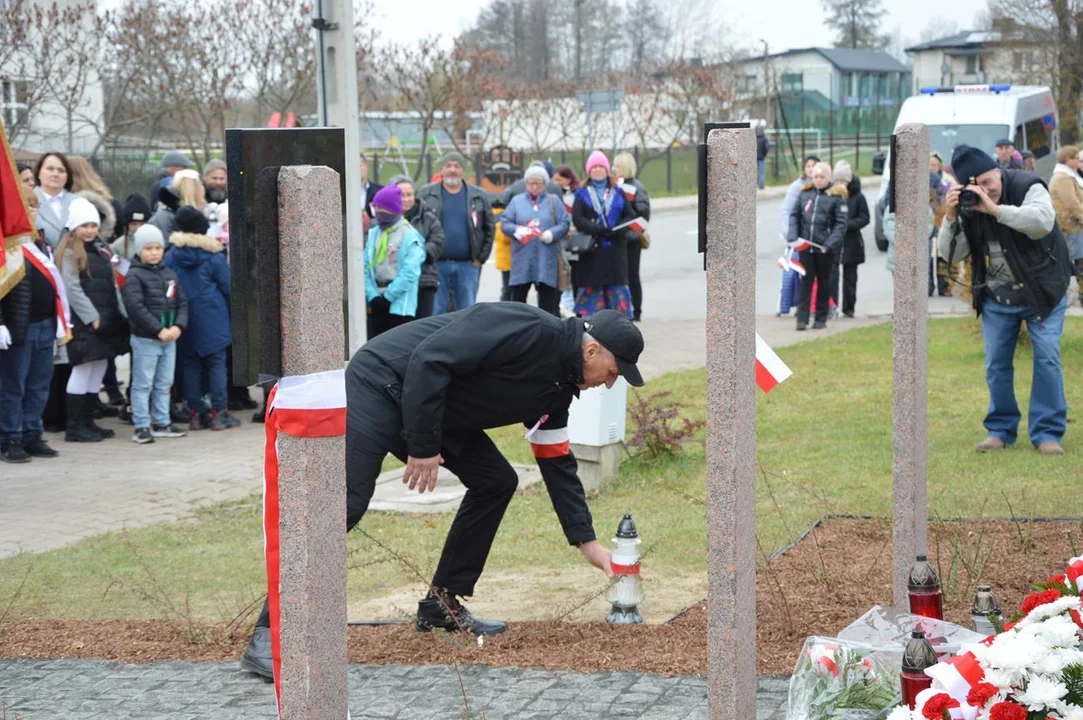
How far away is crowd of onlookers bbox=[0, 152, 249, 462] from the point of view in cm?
1059

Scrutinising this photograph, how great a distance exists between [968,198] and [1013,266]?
69cm

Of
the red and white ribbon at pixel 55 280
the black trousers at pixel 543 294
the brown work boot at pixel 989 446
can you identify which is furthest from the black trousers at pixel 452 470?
the black trousers at pixel 543 294

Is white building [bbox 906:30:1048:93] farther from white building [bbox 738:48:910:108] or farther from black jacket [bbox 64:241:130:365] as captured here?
black jacket [bbox 64:241:130:365]

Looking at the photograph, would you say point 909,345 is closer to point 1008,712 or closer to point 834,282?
point 1008,712

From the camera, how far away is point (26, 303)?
10320 mm

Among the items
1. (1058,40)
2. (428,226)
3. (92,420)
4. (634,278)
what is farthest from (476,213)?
(1058,40)

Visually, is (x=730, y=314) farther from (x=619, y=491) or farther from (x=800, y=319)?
(x=800, y=319)

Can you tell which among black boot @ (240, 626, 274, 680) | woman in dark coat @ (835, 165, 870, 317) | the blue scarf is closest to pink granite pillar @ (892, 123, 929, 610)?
black boot @ (240, 626, 274, 680)

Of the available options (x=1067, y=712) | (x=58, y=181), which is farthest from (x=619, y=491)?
(x=1067, y=712)

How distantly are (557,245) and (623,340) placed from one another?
1010cm

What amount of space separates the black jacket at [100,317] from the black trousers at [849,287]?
390 inches

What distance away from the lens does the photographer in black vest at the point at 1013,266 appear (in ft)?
29.7

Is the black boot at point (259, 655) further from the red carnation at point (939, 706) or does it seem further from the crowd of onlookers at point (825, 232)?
the crowd of onlookers at point (825, 232)

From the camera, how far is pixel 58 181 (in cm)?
1122
